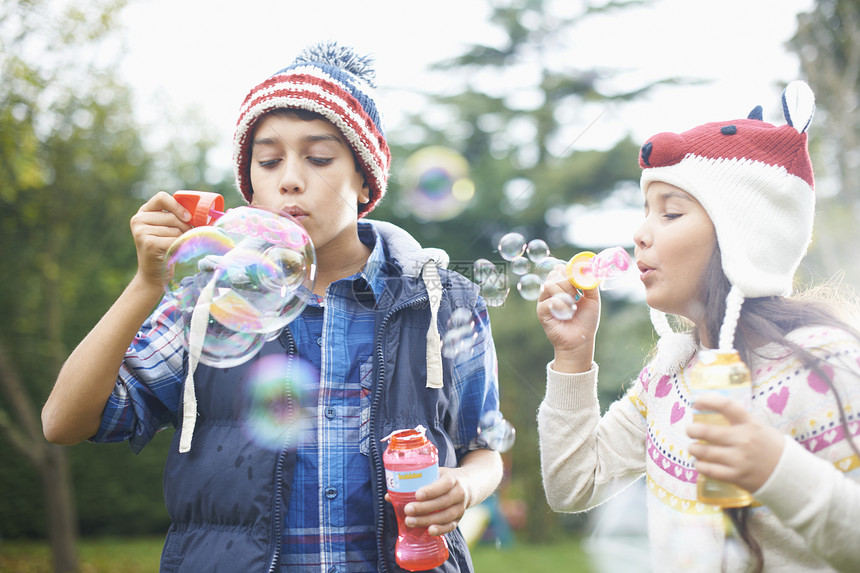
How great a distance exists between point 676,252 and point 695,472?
1.54 ft

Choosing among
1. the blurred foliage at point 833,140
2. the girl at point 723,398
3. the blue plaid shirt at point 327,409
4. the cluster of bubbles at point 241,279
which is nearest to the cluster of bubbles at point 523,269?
the girl at point 723,398

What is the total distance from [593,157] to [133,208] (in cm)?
565

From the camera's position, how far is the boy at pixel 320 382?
1514 mm

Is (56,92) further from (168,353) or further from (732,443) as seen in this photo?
(732,443)

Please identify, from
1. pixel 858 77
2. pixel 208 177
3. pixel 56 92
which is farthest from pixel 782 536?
pixel 858 77

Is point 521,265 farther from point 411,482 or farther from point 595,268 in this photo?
point 411,482

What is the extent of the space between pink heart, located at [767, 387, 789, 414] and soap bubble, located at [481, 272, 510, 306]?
0.92 m

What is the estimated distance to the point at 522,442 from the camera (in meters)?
9.11

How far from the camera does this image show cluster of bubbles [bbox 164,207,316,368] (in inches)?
63.7

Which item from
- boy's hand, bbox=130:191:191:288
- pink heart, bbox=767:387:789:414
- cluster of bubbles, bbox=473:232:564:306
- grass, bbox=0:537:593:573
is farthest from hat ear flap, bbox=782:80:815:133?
grass, bbox=0:537:593:573

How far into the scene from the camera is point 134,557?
7484 millimetres

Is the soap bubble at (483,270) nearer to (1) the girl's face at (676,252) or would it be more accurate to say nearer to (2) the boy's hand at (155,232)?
(1) the girl's face at (676,252)

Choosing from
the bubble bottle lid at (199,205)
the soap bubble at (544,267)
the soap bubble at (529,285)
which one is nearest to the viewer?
the bubble bottle lid at (199,205)

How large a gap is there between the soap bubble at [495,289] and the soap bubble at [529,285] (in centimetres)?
5
